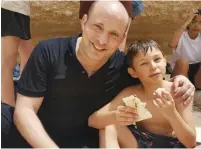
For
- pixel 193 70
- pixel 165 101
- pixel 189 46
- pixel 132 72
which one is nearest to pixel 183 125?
pixel 165 101

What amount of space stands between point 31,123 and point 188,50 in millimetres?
2455

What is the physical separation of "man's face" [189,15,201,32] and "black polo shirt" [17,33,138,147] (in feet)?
Answer: 7.10

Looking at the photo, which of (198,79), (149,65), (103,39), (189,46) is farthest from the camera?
(189,46)

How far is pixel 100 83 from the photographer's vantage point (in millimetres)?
1995

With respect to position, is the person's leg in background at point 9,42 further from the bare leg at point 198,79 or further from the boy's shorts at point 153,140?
the bare leg at point 198,79

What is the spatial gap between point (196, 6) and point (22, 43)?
7.44ft

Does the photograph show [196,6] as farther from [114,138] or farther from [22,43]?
[114,138]

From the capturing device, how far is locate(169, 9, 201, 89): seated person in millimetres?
3868

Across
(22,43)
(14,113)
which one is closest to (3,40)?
(22,43)

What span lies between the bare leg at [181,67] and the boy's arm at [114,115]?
1.76 m

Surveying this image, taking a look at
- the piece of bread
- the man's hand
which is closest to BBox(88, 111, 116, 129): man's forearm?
the piece of bread

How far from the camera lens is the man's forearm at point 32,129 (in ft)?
5.96

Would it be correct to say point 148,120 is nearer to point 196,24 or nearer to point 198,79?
point 198,79

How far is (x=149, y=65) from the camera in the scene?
218cm
